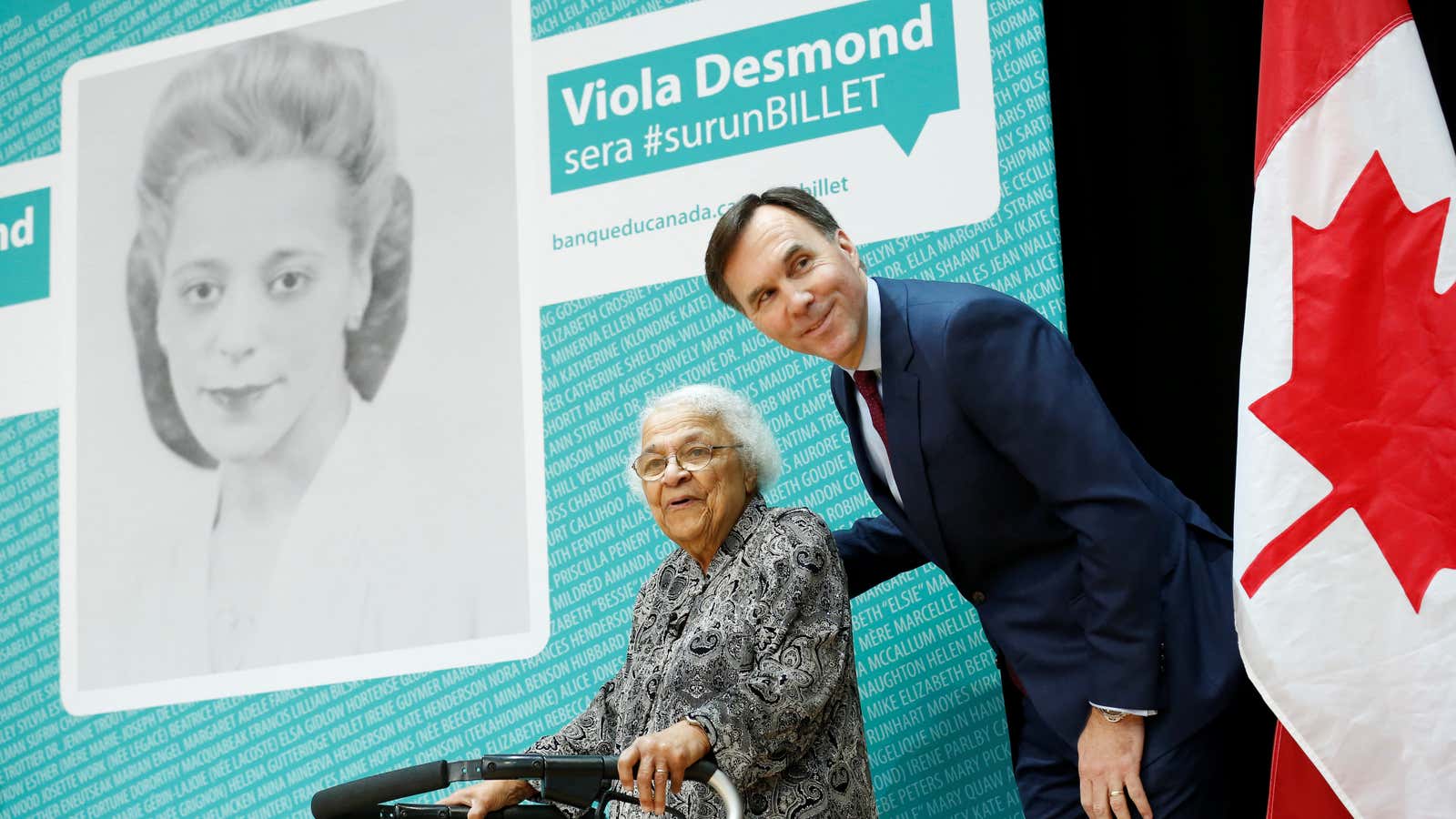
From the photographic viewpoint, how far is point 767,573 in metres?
2.48

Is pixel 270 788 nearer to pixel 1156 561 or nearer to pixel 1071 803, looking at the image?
pixel 1071 803

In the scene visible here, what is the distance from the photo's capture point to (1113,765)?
211cm

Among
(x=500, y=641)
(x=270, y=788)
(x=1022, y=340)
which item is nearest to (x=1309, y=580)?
(x=1022, y=340)

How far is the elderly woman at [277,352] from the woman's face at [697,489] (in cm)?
79

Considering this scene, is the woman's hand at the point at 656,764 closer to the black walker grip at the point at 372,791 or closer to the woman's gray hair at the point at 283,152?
A: the black walker grip at the point at 372,791

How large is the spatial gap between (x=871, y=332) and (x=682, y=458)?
0.52 meters

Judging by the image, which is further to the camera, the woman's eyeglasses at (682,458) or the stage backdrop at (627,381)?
the stage backdrop at (627,381)

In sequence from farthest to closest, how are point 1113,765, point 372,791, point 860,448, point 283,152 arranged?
point 283,152, point 860,448, point 1113,765, point 372,791

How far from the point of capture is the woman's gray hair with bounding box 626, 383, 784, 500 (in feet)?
8.93

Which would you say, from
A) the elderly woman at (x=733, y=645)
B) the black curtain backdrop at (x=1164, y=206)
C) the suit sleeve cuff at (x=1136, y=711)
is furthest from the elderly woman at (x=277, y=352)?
the suit sleeve cuff at (x=1136, y=711)

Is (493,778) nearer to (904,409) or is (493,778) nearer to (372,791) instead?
(372,791)

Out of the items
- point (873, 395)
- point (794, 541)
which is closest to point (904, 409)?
point (873, 395)

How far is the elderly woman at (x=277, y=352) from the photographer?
3.42 m

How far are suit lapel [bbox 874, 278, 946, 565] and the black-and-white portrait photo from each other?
1.21 metres
